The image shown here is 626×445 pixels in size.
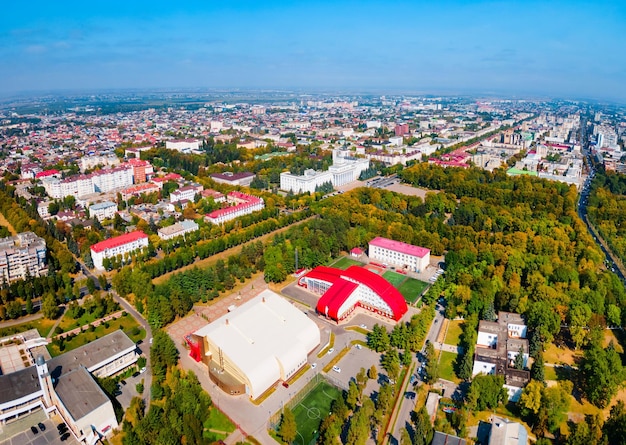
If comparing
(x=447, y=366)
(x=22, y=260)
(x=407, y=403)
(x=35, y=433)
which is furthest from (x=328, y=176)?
(x=35, y=433)

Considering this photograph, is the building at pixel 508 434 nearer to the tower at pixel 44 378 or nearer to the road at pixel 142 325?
the road at pixel 142 325

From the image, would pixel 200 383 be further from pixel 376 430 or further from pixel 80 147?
pixel 80 147

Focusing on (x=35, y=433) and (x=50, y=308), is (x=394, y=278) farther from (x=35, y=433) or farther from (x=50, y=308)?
(x=35, y=433)

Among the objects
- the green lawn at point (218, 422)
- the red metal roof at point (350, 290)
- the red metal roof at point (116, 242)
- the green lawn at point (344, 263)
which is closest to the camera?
the green lawn at point (218, 422)

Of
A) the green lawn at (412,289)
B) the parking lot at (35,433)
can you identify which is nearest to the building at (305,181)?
the green lawn at (412,289)

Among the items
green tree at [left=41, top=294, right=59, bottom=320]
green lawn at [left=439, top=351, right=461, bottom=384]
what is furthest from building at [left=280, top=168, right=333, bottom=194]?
green lawn at [left=439, top=351, right=461, bottom=384]

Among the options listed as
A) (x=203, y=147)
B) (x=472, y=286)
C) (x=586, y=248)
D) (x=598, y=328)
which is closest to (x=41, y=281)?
(x=472, y=286)
